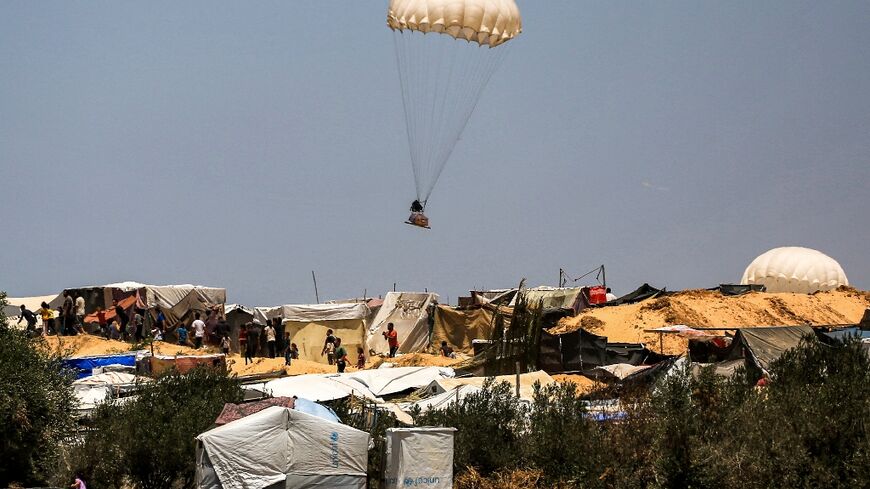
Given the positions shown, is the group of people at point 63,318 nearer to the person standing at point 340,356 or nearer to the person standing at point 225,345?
the person standing at point 225,345

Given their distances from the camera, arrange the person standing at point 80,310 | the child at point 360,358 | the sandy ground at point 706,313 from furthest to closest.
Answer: the sandy ground at point 706,313 → the person standing at point 80,310 → the child at point 360,358

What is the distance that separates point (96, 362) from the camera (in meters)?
32.7

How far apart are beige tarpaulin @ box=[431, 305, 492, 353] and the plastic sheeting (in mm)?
21527

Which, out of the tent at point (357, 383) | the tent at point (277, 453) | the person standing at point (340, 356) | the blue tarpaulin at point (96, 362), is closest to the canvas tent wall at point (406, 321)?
the person standing at point (340, 356)

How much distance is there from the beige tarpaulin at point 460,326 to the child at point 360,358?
316 cm

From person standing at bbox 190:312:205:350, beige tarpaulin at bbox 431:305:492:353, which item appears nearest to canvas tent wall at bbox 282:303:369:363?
person standing at bbox 190:312:205:350

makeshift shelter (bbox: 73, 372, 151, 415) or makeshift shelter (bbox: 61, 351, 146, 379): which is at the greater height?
makeshift shelter (bbox: 61, 351, 146, 379)

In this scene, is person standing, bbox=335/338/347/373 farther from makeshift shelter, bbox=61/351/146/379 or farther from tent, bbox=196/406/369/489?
tent, bbox=196/406/369/489

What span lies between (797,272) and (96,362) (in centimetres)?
4536

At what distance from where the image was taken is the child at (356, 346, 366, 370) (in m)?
37.4

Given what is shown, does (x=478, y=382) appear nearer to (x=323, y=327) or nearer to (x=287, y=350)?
(x=287, y=350)

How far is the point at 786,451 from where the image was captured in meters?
17.6

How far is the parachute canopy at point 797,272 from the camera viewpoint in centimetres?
6594

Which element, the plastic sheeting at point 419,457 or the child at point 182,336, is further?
the child at point 182,336
